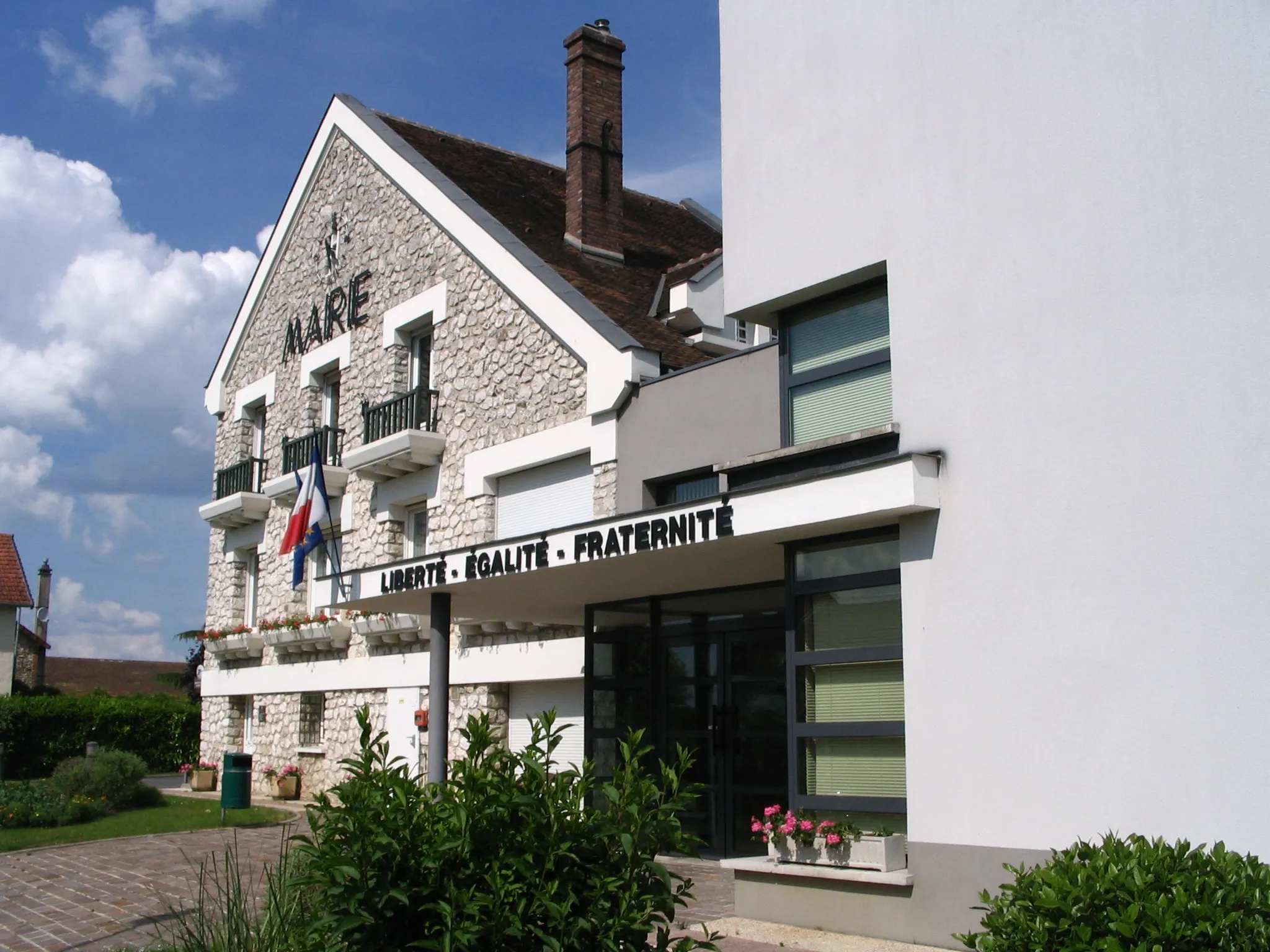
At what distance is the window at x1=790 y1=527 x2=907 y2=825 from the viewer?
29.4ft

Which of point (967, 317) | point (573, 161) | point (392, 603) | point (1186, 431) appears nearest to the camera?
point (1186, 431)

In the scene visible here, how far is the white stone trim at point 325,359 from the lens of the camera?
66.7 feet

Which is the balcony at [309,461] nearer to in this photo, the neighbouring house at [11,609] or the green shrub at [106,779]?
the green shrub at [106,779]

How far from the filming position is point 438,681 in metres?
13.7

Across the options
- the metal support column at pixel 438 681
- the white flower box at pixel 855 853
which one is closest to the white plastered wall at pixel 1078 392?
the white flower box at pixel 855 853

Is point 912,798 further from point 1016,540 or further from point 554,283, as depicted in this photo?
point 554,283

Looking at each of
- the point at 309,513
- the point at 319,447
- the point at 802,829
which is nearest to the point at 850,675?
the point at 802,829

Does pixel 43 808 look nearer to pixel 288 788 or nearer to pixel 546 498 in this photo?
pixel 288 788

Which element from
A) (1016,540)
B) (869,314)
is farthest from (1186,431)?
(869,314)

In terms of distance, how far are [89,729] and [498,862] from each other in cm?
2656

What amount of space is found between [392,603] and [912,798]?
298 inches

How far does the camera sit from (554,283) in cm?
1545

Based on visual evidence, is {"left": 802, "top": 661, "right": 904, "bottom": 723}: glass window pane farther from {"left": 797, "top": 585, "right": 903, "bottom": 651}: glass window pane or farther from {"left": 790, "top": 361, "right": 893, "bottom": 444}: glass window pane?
{"left": 790, "top": 361, "right": 893, "bottom": 444}: glass window pane

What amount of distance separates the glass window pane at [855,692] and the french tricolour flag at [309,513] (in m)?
10.7
